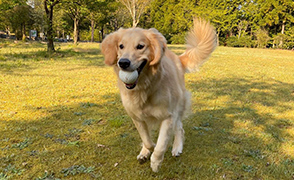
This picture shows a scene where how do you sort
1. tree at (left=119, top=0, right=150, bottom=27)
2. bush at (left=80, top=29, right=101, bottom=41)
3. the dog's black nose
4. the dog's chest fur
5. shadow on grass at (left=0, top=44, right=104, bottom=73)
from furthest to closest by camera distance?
1. bush at (left=80, top=29, right=101, bottom=41)
2. tree at (left=119, top=0, right=150, bottom=27)
3. shadow on grass at (left=0, top=44, right=104, bottom=73)
4. the dog's chest fur
5. the dog's black nose

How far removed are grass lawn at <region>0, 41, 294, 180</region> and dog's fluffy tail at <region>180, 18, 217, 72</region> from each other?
122 centimetres

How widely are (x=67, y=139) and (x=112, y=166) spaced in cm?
113

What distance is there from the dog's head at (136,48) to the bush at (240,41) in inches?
1563

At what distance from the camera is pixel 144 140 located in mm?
3082

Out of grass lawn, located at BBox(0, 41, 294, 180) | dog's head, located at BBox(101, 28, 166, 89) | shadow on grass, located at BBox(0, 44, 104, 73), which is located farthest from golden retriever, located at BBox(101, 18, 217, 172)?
shadow on grass, located at BBox(0, 44, 104, 73)

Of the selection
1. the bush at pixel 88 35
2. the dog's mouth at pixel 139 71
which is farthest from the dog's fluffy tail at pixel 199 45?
the bush at pixel 88 35

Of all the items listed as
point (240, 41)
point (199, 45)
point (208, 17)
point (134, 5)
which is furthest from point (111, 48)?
point (240, 41)

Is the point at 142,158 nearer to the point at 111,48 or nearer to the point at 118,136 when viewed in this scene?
the point at 118,136

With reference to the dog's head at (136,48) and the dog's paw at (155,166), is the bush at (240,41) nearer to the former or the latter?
the dog's head at (136,48)

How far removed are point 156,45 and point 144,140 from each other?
1.33 m

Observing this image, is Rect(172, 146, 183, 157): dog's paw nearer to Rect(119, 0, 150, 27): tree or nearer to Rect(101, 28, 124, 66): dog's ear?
Rect(101, 28, 124, 66): dog's ear

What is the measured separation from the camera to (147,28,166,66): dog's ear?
8.29 ft

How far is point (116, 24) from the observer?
1886 inches

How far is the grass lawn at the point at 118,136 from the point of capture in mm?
2914
